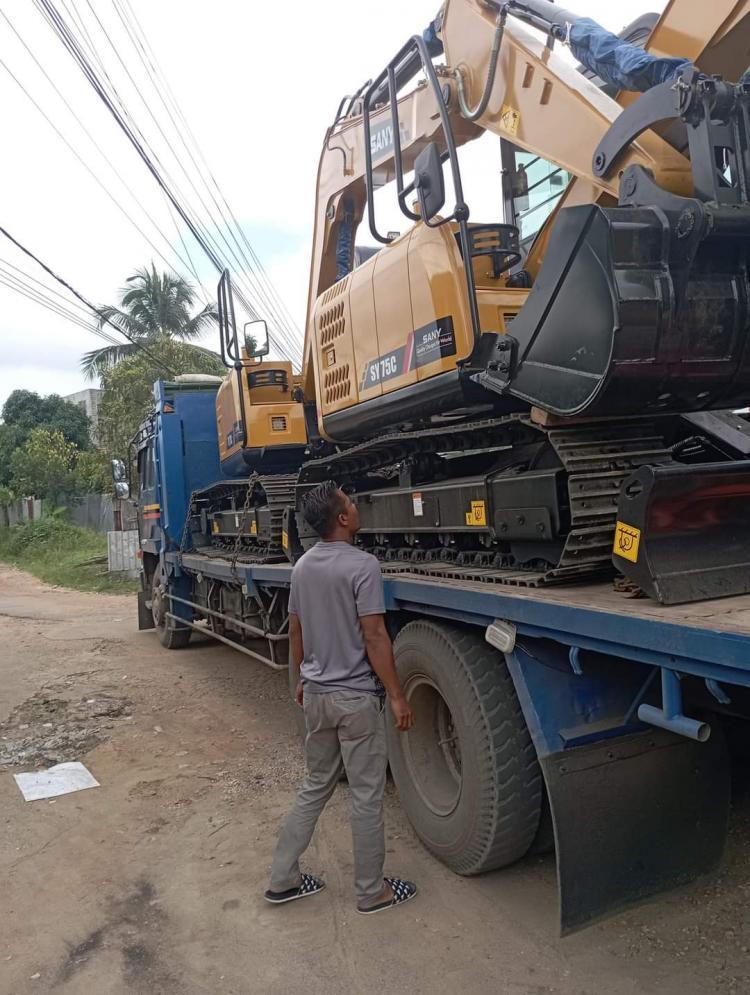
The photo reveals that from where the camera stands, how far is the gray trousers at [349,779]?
3451 millimetres

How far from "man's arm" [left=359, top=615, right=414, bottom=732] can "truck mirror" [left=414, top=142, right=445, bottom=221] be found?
1.90 metres

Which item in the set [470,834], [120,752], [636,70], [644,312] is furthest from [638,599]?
[120,752]

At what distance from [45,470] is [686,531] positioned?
30.3 meters

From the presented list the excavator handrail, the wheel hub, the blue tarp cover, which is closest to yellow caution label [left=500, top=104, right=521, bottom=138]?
the excavator handrail

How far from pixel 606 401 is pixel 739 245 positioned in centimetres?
75

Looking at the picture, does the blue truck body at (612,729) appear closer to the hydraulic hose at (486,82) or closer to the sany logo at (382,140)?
the hydraulic hose at (486,82)

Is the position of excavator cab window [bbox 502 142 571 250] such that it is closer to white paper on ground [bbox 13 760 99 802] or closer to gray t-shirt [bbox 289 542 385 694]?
gray t-shirt [bbox 289 542 385 694]

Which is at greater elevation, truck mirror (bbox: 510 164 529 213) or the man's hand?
truck mirror (bbox: 510 164 529 213)

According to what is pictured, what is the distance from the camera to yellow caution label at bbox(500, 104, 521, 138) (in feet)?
12.7

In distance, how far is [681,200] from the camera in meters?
2.96

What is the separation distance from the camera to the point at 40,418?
3803 centimetres

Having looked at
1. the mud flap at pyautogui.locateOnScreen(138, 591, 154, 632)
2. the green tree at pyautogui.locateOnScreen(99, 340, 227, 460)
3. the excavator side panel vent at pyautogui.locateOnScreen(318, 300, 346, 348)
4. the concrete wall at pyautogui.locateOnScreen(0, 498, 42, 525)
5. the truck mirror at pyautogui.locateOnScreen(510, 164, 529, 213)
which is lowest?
the mud flap at pyautogui.locateOnScreen(138, 591, 154, 632)

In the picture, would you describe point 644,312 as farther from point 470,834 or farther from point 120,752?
point 120,752

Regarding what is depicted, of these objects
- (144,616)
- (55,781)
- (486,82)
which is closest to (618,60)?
(486,82)
